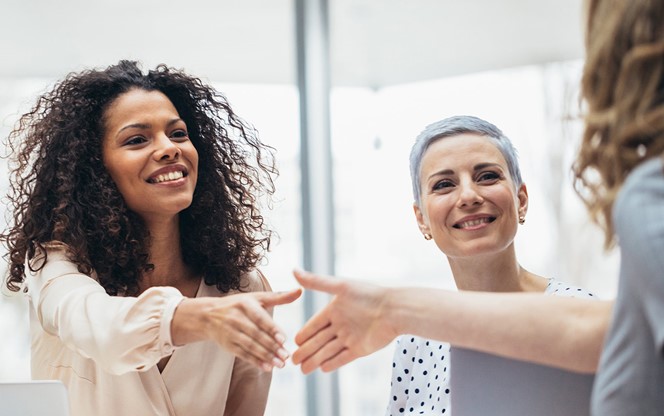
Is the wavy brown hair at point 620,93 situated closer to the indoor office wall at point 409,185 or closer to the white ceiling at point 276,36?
the indoor office wall at point 409,185

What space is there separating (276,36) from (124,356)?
279 cm

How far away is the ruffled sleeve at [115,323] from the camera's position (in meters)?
1.66

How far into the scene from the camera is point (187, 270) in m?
2.23

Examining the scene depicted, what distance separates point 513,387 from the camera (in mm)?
1419

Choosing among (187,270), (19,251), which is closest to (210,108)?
(187,270)

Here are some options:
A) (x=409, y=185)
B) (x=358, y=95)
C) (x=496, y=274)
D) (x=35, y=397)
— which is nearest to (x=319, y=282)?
(x=35, y=397)

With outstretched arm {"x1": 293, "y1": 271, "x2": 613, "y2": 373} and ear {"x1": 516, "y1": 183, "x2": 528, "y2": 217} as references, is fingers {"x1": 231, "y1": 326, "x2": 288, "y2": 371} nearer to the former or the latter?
outstretched arm {"x1": 293, "y1": 271, "x2": 613, "y2": 373}

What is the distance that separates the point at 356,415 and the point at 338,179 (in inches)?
47.7

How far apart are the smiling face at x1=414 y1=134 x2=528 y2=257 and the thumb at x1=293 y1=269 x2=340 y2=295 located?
1.79 feet

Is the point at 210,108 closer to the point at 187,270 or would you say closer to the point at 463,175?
the point at 187,270

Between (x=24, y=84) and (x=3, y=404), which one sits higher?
(x=24, y=84)

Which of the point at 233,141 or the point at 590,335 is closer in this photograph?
the point at 590,335

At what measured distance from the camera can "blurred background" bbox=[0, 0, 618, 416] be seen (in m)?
4.08

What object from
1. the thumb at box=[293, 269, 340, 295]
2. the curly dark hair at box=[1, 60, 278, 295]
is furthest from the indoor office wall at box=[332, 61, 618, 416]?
the thumb at box=[293, 269, 340, 295]
